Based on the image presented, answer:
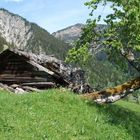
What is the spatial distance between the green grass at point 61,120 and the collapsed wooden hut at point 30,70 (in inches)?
723

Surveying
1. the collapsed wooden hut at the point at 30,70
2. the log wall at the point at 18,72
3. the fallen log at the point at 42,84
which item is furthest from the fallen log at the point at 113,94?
the log wall at the point at 18,72

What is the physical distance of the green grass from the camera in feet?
67.4

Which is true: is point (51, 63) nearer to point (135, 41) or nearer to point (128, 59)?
point (128, 59)

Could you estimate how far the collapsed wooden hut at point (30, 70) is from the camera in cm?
4734

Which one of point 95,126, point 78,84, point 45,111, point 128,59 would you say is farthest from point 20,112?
point 78,84

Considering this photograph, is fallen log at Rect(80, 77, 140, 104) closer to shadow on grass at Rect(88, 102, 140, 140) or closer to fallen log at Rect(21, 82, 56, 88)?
shadow on grass at Rect(88, 102, 140, 140)

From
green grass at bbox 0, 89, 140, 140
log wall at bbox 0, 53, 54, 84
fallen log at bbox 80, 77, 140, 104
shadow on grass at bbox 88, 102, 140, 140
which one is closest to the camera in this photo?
green grass at bbox 0, 89, 140, 140

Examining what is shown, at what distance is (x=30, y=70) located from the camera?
47938 millimetres

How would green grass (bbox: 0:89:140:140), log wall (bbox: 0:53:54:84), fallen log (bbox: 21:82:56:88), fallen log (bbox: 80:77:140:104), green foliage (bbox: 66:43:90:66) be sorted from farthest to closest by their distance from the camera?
1. log wall (bbox: 0:53:54:84)
2. fallen log (bbox: 21:82:56:88)
3. fallen log (bbox: 80:77:140:104)
4. green foliage (bbox: 66:43:90:66)
5. green grass (bbox: 0:89:140:140)

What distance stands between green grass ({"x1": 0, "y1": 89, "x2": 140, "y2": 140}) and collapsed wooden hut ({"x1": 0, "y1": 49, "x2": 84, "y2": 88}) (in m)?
18.4

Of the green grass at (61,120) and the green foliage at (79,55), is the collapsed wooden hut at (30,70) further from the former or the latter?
the green grass at (61,120)

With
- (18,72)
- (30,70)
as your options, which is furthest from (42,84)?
(18,72)

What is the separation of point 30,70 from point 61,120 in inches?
984

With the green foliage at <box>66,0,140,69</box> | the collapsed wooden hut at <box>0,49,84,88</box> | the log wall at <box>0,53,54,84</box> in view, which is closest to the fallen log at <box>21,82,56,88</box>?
the collapsed wooden hut at <box>0,49,84,88</box>
